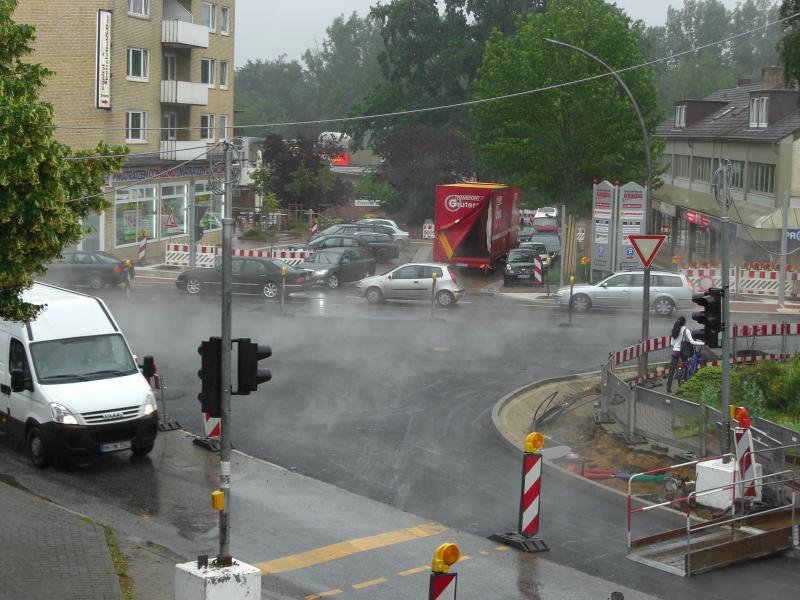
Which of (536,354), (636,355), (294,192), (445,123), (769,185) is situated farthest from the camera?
(445,123)

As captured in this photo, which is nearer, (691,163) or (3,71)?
(3,71)

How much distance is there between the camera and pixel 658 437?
16.4 metres

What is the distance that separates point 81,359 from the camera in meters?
15.9

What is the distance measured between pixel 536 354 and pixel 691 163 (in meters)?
36.2

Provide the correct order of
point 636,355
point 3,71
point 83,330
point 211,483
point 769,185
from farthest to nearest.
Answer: point 769,185 < point 636,355 < point 83,330 < point 211,483 < point 3,71

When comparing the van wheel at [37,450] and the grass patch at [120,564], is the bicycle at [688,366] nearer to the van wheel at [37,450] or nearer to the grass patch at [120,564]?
the van wheel at [37,450]

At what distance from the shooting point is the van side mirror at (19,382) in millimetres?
15227

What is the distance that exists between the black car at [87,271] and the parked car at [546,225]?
30.1 meters

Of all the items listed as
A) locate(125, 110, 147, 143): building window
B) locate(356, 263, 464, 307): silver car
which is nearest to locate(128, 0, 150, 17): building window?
locate(125, 110, 147, 143): building window

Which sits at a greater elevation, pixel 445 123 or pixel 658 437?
pixel 445 123

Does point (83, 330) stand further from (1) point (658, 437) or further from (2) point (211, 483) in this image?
(1) point (658, 437)

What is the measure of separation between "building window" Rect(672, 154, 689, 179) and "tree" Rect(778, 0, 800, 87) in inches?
1496

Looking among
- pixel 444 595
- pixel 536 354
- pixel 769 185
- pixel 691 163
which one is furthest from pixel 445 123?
pixel 444 595

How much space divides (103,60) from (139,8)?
4413 mm
